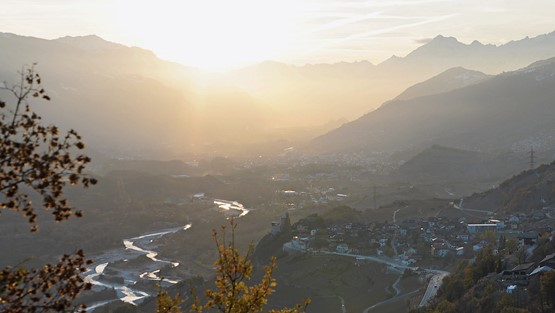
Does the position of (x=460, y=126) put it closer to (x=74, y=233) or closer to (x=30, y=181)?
(x=74, y=233)

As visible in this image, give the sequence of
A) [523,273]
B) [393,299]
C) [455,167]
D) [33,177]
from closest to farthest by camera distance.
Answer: [33,177] → [523,273] → [393,299] → [455,167]

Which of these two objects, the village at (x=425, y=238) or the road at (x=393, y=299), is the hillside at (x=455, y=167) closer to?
the village at (x=425, y=238)

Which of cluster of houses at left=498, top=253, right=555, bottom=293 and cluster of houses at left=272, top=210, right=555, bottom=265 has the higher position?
cluster of houses at left=498, top=253, right=555, bottom=293

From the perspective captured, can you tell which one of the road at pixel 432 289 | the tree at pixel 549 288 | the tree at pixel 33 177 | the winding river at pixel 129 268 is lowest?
the winding river at pixel 129 268

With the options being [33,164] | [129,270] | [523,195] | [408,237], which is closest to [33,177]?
[33,164]

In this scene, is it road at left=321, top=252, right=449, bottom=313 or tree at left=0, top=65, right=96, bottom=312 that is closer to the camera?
tree at left=0, top=65, right=96, bottom=312

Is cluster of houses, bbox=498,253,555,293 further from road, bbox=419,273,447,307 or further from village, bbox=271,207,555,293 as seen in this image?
road, bbox=419,273,447,307

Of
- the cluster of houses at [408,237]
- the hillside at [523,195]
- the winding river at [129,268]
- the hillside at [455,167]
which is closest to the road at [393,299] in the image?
the cluster of houses at [408,237]

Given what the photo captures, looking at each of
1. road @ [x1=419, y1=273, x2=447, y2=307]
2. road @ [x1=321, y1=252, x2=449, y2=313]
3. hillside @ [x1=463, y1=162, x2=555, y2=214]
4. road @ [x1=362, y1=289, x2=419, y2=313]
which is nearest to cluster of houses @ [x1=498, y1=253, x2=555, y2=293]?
road @ [x1=419, y1=273, x2=447, y2=307]

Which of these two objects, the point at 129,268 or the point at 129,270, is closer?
the point at 129,270

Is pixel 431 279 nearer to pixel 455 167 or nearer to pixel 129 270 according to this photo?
pixel 129 270

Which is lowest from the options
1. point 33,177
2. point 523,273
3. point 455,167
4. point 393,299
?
point 455,167
